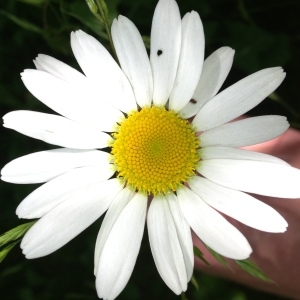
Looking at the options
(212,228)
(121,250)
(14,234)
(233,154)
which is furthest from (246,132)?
(14,234)

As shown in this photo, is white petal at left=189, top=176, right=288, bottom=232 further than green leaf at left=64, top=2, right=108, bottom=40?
No

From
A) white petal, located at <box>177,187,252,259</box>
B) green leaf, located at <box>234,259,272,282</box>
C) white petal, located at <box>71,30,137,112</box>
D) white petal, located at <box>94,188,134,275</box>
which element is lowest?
green leaf, located at <box>234,259,272,282</box>

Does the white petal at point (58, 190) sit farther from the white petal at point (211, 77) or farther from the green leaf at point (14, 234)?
the white petal at point (211, 77)

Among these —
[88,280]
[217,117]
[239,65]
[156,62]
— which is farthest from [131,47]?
[88,280]

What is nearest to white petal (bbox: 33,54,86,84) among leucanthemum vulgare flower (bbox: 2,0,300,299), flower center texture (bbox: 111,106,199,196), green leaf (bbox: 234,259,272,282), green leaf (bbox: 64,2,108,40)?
leucanthemum vulgare flower (bbox: 2,0,300,299)

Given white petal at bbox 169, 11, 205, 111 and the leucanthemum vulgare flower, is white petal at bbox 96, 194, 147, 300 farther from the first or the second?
white petal at bbox 169, 11, 205, 111

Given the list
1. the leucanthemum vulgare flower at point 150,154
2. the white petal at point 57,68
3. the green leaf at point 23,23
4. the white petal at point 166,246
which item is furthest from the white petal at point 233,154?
the green leaf at point 23,23
